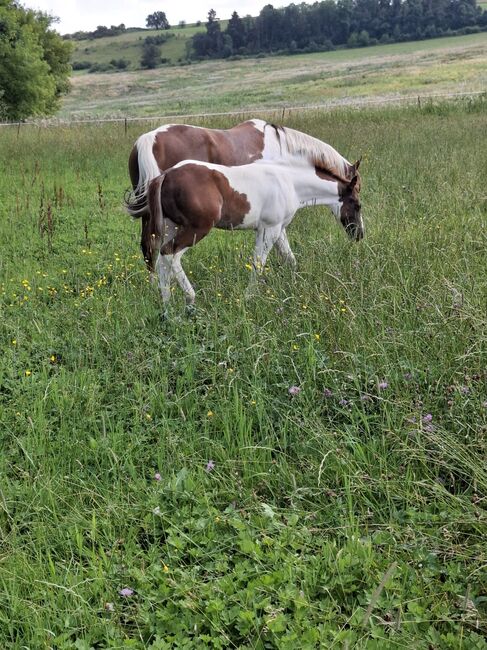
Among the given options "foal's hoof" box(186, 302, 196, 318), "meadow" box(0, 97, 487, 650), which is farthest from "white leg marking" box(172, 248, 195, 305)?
"foal's hoof" box(186, 302, 196, 318)

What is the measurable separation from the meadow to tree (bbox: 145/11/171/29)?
488ft

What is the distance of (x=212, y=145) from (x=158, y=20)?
481ft

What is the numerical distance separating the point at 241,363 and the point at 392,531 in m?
1.65

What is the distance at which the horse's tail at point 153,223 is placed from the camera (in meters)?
5.23

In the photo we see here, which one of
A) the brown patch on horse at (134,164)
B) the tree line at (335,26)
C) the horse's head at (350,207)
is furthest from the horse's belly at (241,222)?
the tree line at (335,26)

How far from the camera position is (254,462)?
118 inches

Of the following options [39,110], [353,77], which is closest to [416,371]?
[39,110]

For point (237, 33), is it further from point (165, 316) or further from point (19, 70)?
point (165, 316)

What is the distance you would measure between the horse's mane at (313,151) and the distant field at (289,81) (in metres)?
28.7

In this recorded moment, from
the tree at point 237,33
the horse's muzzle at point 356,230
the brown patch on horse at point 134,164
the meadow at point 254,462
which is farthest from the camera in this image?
the tree at point 237,33

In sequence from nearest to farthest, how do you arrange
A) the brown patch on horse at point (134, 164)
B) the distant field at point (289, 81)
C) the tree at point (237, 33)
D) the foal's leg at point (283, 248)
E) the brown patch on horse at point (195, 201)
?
1. the brown patch on horse at point (195, 201)
2. the foal's leg at point (283, 248)
3. the brown patch on horse at point (134, 164)
4. the distant field at point (289, 81)
5. the tree at point (237, 33)

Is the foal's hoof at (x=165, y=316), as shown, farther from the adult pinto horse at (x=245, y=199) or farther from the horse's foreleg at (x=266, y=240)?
the horse's foreleg at (x=266, y=240)

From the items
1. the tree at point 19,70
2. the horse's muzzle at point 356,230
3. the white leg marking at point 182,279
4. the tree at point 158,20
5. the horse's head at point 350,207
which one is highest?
the tree at point 158,20

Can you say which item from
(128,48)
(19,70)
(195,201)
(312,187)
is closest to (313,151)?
(312,187)
